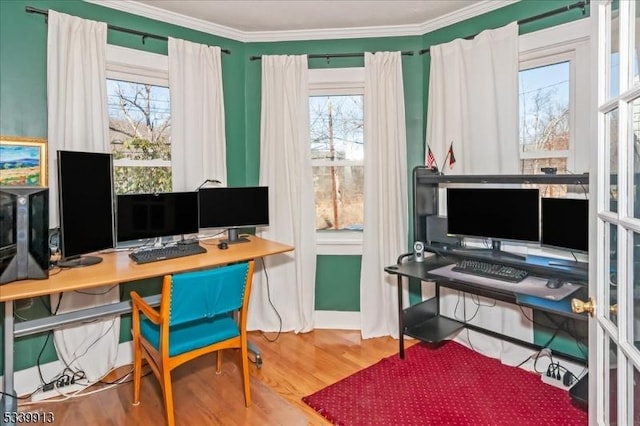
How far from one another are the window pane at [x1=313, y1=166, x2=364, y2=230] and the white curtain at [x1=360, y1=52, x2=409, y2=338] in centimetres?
23

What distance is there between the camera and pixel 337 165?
11.3 ft

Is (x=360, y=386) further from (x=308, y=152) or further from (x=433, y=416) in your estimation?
(x=308, y=152)

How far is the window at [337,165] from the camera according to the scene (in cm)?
340

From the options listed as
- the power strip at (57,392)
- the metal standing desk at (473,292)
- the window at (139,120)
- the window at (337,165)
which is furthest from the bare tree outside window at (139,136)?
the metal standing desk at (473,292)

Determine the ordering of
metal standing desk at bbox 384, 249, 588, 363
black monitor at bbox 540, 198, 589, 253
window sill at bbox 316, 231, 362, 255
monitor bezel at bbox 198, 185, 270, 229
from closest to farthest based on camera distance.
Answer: metal standing desk at bbox 384, 249, 588, 363 < black monitor at bbox 540, 198, 589, 253 < monitor bezel at bbox 198, 185, 270, 229 < window sill at bbox 316, 231, 362, 255

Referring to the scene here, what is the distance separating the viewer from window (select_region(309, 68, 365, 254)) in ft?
11.1

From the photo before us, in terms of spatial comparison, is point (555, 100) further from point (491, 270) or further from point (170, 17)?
point (170, 17)

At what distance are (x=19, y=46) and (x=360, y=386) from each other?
2860 mm

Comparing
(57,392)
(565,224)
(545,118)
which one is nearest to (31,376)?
(57,392)

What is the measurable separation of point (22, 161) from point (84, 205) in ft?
1.49

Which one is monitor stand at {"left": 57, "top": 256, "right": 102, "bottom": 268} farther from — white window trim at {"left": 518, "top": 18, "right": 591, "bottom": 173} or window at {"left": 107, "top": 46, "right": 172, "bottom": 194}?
white window trim at {"left": 518, "top": 18, "right": 591, "bottom": 173}

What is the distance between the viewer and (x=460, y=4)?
281cm

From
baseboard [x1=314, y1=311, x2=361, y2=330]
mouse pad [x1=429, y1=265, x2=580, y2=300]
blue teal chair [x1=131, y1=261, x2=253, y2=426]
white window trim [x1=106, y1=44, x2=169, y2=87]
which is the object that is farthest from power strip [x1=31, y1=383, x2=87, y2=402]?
mouse pad [x1=429, y1=265, x2=580, y2=300]

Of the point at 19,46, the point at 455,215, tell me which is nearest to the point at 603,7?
the point at 455,215
